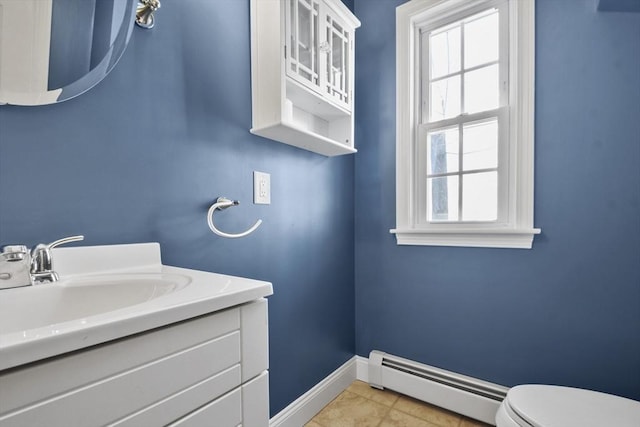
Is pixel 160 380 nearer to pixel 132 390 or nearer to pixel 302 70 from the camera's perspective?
pixel 132 390

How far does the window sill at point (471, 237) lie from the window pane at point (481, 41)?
817 mm

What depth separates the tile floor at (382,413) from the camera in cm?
138

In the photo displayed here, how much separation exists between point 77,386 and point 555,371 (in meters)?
1.61

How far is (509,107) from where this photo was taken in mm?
1381

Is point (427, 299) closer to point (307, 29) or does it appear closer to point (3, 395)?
point (307, 29)

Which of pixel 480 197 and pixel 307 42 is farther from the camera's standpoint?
pixel 480 197

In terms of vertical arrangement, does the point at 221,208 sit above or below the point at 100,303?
above

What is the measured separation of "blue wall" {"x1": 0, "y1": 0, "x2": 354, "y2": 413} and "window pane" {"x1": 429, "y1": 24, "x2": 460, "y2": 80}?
30.0 inches

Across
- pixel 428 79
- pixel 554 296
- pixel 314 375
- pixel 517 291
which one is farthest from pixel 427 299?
pixel 428 79

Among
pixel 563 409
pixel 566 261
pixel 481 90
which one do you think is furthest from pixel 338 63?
pixel 563 409

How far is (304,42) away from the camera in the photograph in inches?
47.8

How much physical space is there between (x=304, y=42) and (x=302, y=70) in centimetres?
14

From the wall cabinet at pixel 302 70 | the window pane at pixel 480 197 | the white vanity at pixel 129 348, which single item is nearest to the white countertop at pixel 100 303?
the white vanity at pixel 129 348

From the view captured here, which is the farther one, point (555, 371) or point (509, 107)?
point (509, 107)
